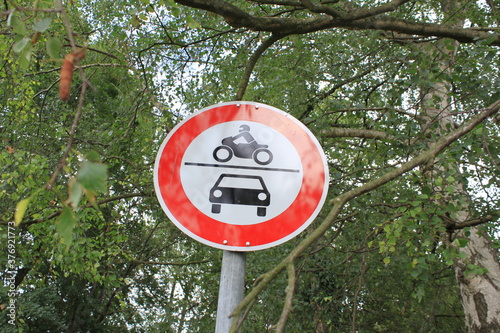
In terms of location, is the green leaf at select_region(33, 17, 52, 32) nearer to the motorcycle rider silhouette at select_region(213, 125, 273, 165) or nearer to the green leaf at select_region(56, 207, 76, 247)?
the green leaf at select_region(56, 207, 76, 247)

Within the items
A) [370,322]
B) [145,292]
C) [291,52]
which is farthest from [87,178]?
[145,292]

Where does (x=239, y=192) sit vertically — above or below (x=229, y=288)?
above

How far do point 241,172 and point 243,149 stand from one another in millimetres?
87

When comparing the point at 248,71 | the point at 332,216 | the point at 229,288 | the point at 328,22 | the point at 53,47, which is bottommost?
the point at 229,288

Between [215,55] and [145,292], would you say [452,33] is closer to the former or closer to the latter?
[215,55]

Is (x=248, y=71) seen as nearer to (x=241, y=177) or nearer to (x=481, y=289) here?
(x=241, y=177)

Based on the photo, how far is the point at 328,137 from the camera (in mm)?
5520

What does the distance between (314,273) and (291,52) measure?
8.51 ft

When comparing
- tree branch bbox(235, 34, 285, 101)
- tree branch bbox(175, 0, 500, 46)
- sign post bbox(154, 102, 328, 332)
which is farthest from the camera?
tree branch bbox(175, 0, 500, 46)

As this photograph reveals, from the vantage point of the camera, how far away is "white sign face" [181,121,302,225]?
5.46 feet

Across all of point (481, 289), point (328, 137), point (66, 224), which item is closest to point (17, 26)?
point (66, 224)

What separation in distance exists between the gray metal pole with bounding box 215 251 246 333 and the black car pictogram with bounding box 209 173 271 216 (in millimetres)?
171

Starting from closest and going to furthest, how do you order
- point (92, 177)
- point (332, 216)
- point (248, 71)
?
point (92, 177) < point (332, 216) < point (248, 71)

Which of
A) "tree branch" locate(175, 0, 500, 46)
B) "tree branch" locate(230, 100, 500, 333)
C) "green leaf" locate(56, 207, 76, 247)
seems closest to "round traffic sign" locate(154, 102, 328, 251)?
"tree branch" locate(230, 100, 500, 333)
